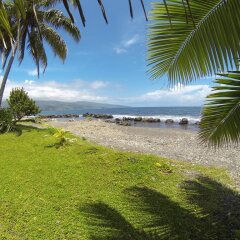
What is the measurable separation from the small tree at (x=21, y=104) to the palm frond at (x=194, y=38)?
19171 mm

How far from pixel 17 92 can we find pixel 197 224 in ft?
63.9

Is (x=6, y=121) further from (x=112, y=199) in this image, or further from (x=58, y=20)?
(x=112, y=199)

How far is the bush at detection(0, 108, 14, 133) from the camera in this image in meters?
18.6

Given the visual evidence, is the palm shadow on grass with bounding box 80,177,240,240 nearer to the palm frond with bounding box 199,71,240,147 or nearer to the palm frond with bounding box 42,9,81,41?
the palm frond with bounding box 199,71,240,147

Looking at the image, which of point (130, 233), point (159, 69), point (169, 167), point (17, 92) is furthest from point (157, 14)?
point (17, 92)

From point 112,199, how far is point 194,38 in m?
4.75

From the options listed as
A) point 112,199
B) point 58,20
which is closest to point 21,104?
point 58,20

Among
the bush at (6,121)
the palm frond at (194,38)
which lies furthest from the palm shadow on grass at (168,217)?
the bush at (6,121)

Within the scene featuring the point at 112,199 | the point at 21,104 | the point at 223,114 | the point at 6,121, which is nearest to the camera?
the point at 223,114

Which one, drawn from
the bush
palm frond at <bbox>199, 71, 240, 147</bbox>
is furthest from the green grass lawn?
the bush

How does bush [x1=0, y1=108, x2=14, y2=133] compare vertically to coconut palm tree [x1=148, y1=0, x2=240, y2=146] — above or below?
below

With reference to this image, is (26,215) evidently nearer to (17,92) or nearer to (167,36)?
(167,36)

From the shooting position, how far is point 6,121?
1919 cm

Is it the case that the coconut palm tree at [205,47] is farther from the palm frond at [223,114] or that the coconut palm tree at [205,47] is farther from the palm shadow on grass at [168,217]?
the palm shadow on grass at [168,217]
